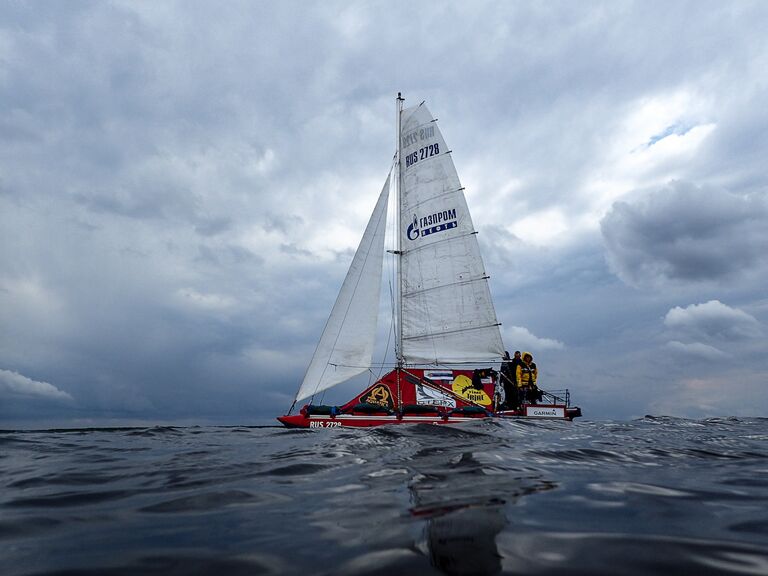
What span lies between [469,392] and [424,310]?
4.59 m

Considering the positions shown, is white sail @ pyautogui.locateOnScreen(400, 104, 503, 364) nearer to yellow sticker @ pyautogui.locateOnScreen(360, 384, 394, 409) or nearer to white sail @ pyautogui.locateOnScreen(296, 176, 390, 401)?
white sail @ pyautogui.locateOnScreen(296, 176, 390, 401)

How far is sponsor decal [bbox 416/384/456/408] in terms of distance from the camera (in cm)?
2012

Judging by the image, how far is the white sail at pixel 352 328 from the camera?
2011 cm

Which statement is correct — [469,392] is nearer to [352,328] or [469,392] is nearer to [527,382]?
[527,382]

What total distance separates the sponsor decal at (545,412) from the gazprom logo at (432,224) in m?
9.62

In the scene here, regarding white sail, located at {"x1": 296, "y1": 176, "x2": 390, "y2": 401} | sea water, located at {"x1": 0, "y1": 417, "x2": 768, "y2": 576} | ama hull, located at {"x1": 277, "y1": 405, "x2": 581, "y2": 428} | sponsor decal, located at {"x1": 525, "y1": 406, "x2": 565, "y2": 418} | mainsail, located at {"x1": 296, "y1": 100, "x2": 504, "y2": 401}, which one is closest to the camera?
sea water, located at {"x1": 0, "y1": 417, "x2": 768, "y2": 576}

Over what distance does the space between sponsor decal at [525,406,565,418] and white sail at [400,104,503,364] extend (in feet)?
9.41

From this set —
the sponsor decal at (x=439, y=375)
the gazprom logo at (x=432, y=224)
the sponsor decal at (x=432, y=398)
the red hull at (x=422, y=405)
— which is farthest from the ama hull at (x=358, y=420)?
the gazprom logo at (x=432, y=224)

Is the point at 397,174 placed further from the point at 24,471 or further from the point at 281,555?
the point at 281,555

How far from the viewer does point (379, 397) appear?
774 inches

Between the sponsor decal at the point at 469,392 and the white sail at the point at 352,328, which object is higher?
the white sail at the point at 352,328

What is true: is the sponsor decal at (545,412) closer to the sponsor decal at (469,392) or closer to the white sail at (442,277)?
the sponsor decal at (469,392)

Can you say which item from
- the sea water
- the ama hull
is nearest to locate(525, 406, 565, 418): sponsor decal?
the ama hull

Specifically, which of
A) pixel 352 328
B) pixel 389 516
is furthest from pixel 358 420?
pixel 389 516
